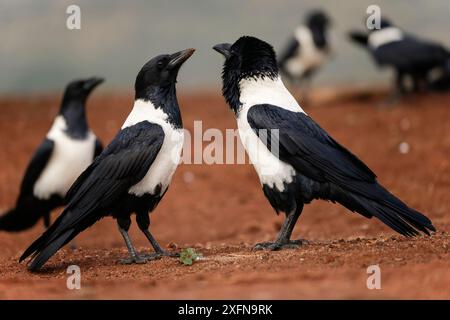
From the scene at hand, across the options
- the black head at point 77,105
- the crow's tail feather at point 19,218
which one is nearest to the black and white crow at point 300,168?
the black head at point 77,105

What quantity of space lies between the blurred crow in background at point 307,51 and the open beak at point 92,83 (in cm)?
832

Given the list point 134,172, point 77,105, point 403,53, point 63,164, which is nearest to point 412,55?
point 403,53

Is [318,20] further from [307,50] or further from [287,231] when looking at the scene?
[287,231]

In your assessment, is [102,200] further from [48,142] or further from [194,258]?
[48,142]

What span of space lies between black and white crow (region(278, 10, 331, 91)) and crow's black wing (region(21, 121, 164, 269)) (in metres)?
11.0

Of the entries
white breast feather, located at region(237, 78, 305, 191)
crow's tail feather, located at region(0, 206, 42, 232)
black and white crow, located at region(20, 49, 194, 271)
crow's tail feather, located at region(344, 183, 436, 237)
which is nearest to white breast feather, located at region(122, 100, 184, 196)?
black and white crow, located at region(20, 49, 194, 271)

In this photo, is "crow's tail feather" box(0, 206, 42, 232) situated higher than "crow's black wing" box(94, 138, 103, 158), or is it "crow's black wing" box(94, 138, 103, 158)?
"crow's black wing" box(94, 138, 103, 158)

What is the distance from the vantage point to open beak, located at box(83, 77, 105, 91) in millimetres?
8922

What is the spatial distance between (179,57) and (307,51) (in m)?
10.7

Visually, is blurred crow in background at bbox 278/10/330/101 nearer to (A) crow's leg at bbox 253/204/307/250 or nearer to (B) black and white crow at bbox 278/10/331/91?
(B) black and white crow at bbox 278/10/331/91

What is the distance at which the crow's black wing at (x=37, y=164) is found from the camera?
8.51 metres

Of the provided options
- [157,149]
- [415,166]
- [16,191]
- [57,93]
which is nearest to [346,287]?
[157,149]

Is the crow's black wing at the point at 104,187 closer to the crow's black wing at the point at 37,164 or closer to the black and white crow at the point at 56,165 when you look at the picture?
the black and white crow at the point at 56,165

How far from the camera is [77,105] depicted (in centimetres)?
879
